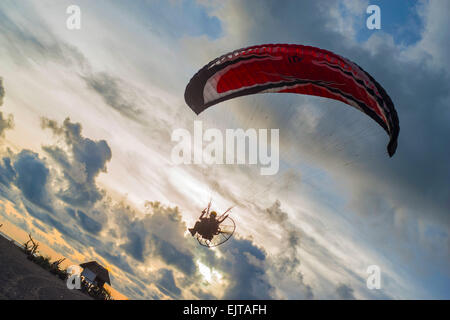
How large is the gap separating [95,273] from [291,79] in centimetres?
2252

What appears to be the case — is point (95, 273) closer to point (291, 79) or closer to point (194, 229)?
point (194, 229)

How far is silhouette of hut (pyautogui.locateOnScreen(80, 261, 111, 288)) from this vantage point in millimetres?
20344

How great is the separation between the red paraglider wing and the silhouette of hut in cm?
1832

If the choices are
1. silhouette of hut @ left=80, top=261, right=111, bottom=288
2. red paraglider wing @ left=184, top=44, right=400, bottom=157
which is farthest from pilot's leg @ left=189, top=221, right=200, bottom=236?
silhouette of hut @ left=80, top=261, right=111, bottom=288

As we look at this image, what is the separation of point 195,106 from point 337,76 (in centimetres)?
661

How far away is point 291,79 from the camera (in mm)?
10633

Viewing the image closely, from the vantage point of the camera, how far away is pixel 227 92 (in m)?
11.8

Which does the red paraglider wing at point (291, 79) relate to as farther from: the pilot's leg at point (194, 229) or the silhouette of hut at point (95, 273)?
the silhouette of hut at point (95, 273)

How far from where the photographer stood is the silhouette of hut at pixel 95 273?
2034cm

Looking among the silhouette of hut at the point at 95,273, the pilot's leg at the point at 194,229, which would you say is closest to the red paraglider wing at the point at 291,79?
the pilot's leg at the point at 194,229

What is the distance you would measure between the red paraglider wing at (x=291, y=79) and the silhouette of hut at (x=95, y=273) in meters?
18.3

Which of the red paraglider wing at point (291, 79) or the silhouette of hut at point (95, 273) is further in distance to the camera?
the silhouette of hut at point (95, 273)
